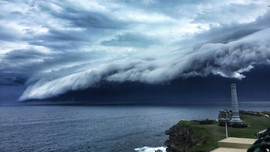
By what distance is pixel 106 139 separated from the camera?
101250 mm

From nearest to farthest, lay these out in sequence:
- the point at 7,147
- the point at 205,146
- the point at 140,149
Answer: the point at 205,146
the point at 140,149
the point at 7,147

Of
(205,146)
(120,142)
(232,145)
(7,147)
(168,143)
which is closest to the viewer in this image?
(232,145)

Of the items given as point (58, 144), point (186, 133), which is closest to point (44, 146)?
point (58, 144)

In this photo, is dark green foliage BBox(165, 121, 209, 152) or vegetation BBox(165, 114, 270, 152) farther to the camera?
dark green foliage BBox(165, 121, 209, 152)

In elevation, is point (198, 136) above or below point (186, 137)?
above

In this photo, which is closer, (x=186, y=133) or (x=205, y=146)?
(x=205, y=146)

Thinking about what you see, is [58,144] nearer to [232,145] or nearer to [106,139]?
[106,139]

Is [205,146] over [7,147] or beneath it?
over

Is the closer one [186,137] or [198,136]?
[198,136]

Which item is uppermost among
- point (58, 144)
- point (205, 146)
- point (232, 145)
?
point (232, 145)

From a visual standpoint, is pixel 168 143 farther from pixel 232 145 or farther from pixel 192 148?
pixel 232 145

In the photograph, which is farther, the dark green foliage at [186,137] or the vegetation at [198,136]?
the dark green foliage at [186,137]

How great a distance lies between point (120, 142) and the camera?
9406 cm

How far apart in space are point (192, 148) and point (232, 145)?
23.1m
